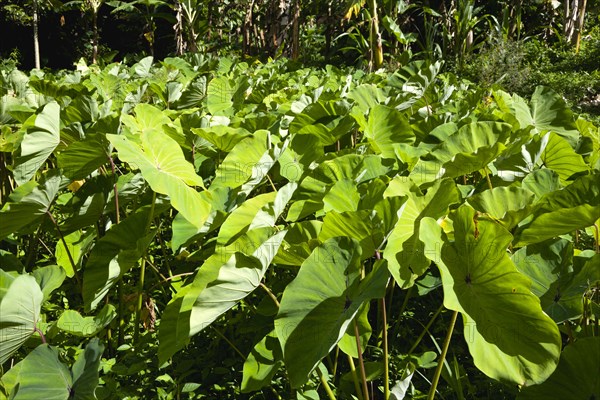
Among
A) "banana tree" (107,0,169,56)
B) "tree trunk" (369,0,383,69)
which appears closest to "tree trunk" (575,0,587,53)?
"tree trunk" (369,0,383,69)

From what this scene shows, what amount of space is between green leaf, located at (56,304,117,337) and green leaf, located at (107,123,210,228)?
14.5 inches

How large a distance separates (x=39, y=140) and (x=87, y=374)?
0.65 metres

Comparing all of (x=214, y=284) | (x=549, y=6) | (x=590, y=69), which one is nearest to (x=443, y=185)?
(x=214, y=284)

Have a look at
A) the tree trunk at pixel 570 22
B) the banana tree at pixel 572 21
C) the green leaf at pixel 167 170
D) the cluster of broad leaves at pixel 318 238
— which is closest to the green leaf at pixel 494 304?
the cluster of broad leaves at pixel 318 238

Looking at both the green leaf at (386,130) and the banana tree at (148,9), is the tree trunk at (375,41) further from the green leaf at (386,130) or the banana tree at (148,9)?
the green leaf at (386,130)

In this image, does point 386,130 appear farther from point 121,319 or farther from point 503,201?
point 121,319

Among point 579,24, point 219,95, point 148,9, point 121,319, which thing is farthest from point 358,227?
point 148,9

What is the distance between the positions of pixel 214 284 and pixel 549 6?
41.4 ft

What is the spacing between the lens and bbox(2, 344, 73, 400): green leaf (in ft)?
2.97

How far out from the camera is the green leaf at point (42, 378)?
2.97ft

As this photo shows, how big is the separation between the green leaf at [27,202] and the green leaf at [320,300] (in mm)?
728

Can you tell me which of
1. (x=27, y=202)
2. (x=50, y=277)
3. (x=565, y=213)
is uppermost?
(x=565, y=213)

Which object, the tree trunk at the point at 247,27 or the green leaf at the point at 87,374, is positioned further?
the tree trunk at the point at 247,27

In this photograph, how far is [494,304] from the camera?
0.83 metres
